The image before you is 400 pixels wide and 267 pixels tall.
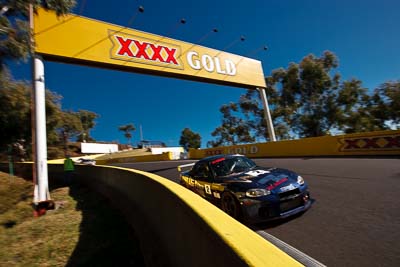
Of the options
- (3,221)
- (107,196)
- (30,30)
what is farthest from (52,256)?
(30,30)

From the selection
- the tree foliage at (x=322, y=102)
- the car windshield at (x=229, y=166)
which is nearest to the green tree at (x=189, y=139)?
the tree foliage at (x=322, y=102)

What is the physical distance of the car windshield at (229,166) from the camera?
5.47 meters

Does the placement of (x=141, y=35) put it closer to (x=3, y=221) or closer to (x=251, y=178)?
(x=3, y=221)

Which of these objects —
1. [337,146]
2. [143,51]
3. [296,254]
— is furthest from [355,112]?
[296,254]

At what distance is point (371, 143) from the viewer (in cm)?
1258

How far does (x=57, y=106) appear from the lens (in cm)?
2517

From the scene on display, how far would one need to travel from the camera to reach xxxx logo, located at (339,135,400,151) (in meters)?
11.6

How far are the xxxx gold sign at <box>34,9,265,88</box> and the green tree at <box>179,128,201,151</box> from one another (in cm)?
8639

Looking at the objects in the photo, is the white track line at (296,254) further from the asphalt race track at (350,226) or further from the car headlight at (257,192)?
the car headlight at (257,192)

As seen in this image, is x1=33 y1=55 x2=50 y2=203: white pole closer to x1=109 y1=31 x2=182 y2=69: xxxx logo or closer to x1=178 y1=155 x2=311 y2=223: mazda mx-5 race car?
x1=109 y1=31 x2=182 y2=69: xxxx logo

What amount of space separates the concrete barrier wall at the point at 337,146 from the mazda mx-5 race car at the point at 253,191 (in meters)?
10.1

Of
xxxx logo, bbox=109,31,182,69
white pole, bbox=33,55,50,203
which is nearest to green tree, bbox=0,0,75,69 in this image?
white pole, bbox=33,55,50,203

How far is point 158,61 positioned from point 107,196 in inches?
345

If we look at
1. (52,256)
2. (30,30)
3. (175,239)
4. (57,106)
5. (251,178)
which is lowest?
(52,256)
